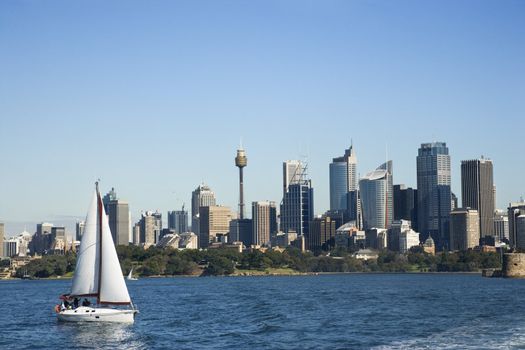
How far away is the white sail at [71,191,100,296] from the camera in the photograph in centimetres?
8281

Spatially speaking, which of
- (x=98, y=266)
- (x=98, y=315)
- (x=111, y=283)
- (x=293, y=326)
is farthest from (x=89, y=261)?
(x=293, y=326)

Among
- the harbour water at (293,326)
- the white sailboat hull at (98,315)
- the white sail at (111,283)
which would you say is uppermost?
the white sail at (111,283)

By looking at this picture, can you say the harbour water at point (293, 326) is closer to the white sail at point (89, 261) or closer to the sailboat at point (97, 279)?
the sailboat at point (97, 279)

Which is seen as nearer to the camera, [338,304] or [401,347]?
[401,347]

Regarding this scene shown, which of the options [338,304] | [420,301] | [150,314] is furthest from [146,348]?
[420,301]

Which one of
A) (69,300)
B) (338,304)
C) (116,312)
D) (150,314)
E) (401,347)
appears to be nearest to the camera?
(401,347)

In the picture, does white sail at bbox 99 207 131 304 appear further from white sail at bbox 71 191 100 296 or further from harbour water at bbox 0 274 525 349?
harbour water at bbox 0 274 525 349

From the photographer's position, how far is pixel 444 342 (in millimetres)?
68250

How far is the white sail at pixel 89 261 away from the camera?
82.8 metres

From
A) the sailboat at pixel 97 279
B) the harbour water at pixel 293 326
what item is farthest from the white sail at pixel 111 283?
the harbour water at pixel 293 326

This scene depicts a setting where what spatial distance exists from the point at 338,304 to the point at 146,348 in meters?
43.5

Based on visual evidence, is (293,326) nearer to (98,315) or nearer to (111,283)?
(111,283)

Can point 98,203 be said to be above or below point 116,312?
above

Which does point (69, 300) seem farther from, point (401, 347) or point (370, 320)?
point (401, 347)
